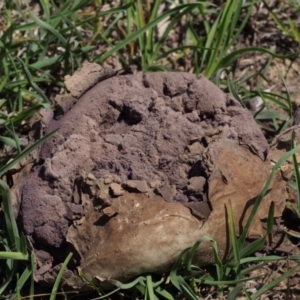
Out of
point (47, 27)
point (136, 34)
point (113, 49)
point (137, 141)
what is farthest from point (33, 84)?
point (137, 141)

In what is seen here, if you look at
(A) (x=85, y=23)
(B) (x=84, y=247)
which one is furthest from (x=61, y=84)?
(B) (x=84, y=247)

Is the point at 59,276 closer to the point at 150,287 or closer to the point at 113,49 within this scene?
the point at 150,287

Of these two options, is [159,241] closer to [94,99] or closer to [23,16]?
[94,99]

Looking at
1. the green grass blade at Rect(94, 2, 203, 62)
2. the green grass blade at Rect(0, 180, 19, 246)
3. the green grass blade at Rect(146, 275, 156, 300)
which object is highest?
the green grass blade at Rect(94, 2, 203, 62)

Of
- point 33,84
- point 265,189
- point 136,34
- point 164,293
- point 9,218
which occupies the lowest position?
point 164,293

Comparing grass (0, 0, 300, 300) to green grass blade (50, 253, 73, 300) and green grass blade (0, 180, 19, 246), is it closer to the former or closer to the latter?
green grass blade (0, 180, 19, 246)

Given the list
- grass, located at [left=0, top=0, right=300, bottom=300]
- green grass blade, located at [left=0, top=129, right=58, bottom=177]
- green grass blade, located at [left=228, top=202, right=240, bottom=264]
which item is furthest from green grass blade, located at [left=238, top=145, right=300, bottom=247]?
green grass blade, located at [left=0, top=129, right=58, bottom=177]

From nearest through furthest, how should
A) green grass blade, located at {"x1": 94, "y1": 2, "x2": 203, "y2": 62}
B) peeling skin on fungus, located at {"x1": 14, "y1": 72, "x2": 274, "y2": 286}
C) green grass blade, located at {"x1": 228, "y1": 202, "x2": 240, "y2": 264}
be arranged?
green grass blade, located at {"x1": 228, "y1": 202, "x2": 240, "y2": 264}, peeling skin on fungus, located at {"x1": 14, "y1": 72, "x2": 274, "y2": 286}, green grass blade, located at {"x1": 94, "y1": 2, "x2": 203, "y2": 62}

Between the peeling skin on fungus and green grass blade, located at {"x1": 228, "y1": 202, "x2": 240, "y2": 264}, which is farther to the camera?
the peeling skin on fungus
